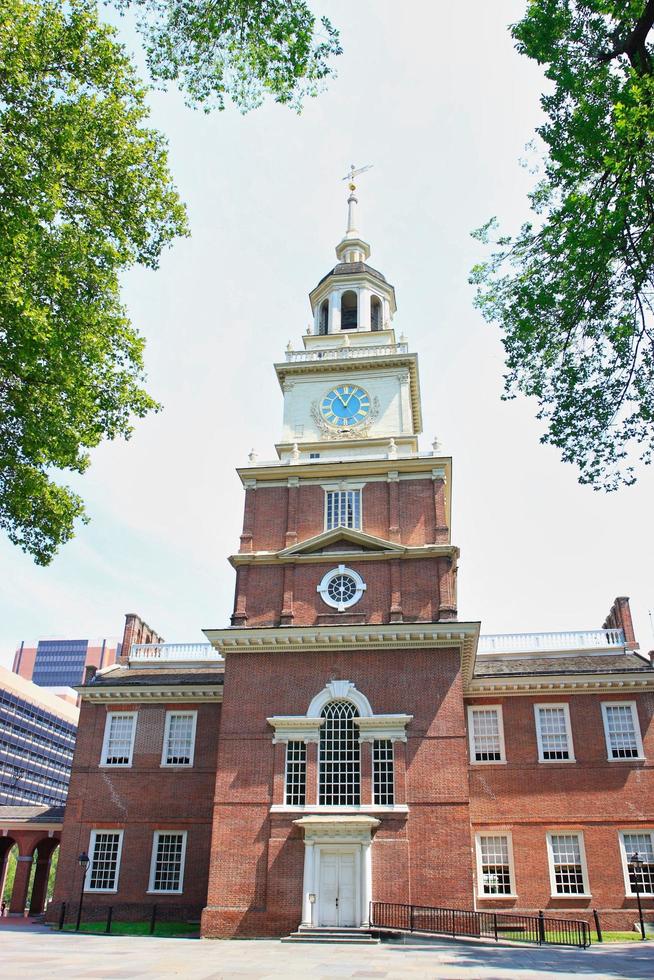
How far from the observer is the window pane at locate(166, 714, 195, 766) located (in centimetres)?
2972

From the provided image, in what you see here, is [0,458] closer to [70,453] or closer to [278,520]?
[70,453]

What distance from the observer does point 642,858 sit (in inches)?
1042

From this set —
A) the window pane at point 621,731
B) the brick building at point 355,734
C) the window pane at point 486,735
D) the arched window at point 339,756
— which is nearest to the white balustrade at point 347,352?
the brick building at point 355,734

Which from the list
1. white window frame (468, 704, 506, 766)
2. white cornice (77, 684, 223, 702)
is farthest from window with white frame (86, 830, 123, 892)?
white window frame (468, 704, 506, 766)

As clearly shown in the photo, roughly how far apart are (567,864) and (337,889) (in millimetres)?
8780

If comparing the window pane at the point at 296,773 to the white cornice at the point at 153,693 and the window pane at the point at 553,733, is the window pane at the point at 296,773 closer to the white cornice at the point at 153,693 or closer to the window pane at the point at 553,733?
the white cornice at the point at 153,693

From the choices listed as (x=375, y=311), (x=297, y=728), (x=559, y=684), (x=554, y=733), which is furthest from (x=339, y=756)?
(x=375, y=311)

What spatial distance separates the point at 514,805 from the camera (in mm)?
27641

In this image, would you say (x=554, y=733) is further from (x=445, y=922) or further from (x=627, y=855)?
(x=445, y=922)

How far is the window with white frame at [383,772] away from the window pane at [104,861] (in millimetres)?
11071

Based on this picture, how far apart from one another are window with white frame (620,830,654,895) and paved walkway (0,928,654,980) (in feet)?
14.9

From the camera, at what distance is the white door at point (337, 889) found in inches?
880

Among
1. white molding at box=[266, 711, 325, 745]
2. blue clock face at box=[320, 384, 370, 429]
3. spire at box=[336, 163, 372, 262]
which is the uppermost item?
spire at box=[336, 163, 372, 262]

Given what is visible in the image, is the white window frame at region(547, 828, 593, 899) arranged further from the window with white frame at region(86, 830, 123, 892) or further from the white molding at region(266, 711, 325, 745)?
the window with white frame at region(86, 830, 123, 892)
